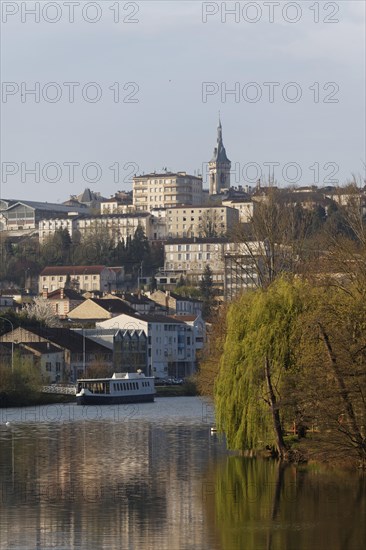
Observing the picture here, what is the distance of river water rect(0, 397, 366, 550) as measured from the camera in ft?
93.1

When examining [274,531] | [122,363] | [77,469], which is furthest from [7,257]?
[274,531]

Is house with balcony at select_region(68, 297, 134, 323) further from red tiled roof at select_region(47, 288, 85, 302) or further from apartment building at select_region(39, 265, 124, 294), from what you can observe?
apartment building at select_region(39, 265, 124, 294)

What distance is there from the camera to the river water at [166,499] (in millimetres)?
28391

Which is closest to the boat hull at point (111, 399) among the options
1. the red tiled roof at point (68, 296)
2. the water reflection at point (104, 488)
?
the water reflection at point (104, 488)

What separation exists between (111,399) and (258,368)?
4588cm

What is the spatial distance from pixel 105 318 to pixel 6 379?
153 ft

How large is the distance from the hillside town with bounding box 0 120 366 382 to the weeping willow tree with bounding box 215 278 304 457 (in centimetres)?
1068

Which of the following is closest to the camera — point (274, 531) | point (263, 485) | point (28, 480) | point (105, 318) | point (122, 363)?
point (274, 531)

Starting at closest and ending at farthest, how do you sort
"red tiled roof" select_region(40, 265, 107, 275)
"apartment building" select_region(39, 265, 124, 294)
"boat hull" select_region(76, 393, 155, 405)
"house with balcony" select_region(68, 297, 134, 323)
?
"boat hull" select_region(76, 393, 155, 405) < "house with balcony" select_region(68, 297, 134, 323) < "apartment building" select_region(39, 265, 124, 294) < "red tiled roof" select_region(40, 265, 107, 275)

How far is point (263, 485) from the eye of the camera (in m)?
35.4

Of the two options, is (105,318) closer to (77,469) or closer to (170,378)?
(170,378)

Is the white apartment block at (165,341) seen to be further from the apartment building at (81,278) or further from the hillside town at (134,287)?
the apartment building at (81,278)

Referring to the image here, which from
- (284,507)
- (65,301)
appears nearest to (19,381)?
(284,507)

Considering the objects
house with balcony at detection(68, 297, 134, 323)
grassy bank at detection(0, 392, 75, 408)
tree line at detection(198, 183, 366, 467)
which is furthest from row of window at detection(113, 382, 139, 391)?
tree line at detection(198, 183, 366, 467)
